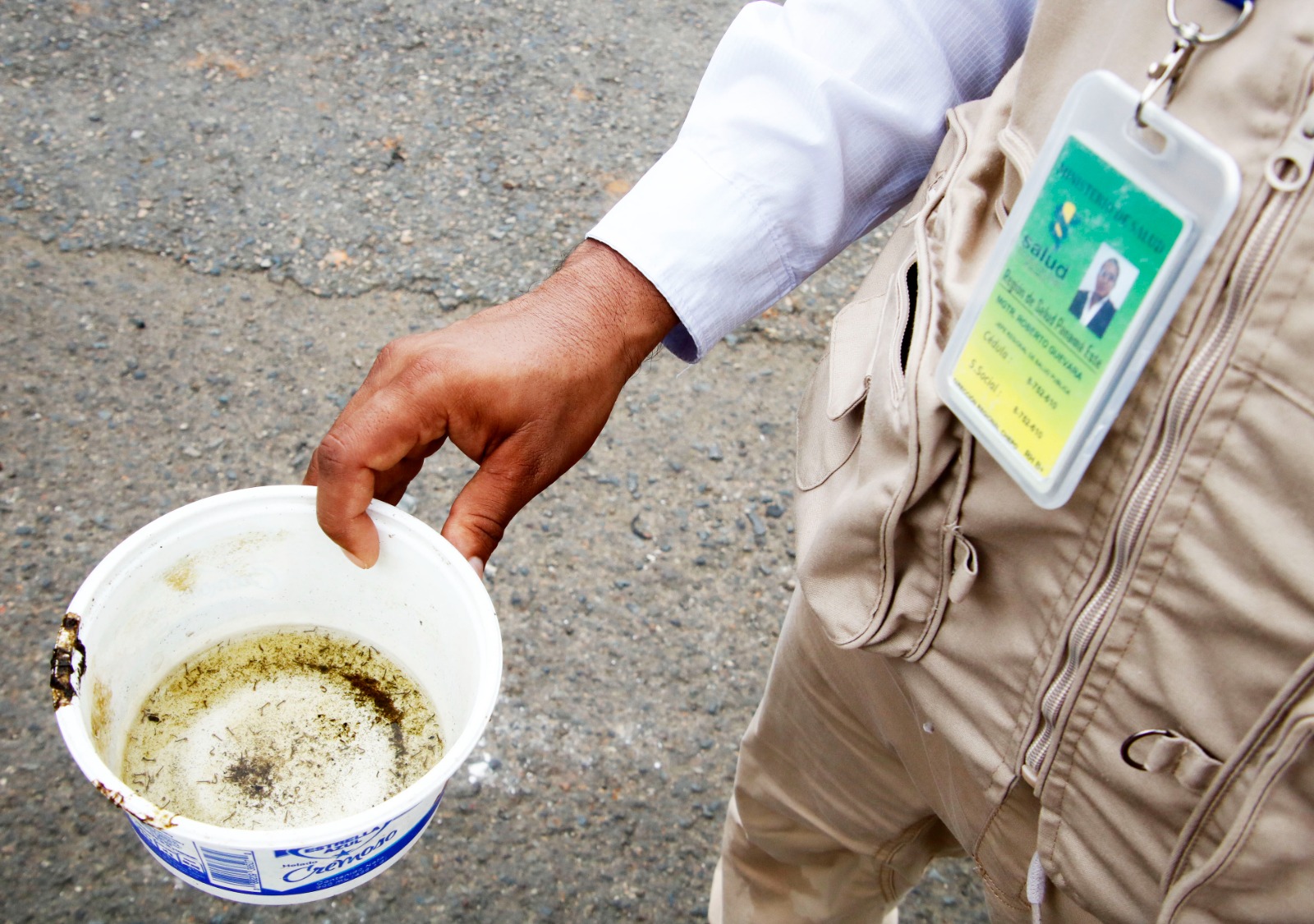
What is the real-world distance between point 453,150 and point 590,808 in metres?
1.78

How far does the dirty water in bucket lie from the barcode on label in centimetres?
15

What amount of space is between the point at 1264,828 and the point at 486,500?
2.48ft

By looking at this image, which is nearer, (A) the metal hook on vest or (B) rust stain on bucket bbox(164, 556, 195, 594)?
(A) the metal hook on vest

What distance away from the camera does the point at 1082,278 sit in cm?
67

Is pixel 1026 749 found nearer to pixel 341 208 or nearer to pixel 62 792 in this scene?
pixel 62 792

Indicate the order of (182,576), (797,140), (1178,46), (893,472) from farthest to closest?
(182,576) < (797,140) < (893,472) < (1178,46)

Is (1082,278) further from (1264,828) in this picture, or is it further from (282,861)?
(282,861)

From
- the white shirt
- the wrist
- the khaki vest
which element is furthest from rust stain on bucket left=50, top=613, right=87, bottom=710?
the white shirt

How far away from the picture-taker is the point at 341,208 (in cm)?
257

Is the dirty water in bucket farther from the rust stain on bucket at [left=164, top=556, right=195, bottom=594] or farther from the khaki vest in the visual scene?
the khaki vest

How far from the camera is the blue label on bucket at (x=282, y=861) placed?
36.2 inches

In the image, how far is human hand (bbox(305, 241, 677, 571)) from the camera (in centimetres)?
105

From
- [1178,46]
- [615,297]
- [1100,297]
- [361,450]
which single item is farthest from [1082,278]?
[361,450]

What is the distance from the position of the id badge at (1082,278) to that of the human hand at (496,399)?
46 centimetres
